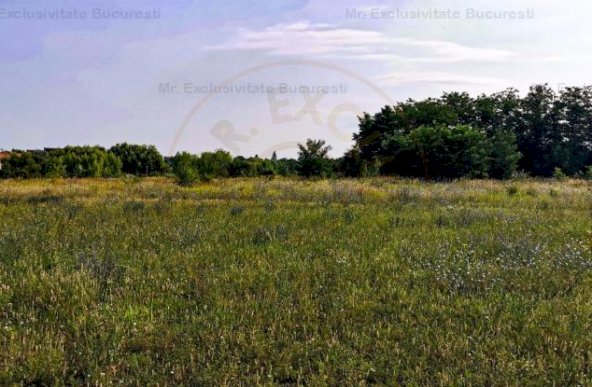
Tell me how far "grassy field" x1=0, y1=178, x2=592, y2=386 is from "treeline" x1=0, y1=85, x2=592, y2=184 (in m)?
27.0

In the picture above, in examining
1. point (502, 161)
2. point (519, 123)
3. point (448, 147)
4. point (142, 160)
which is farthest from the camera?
point (142, 160)

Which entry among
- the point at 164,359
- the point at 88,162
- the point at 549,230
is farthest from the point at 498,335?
the point at 88,162

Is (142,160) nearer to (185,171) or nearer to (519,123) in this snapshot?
(185,171)

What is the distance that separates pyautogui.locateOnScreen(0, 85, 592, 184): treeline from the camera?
38562 millimetres

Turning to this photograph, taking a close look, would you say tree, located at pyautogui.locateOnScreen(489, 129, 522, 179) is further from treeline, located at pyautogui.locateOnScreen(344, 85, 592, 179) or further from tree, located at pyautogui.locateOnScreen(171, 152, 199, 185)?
tree, located at pyautogui.locateOnScreen(171, 152, 199, 185)

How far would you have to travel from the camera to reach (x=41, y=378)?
129 inches

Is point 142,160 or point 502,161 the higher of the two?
point 142,160

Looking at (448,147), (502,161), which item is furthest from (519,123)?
(448,147)

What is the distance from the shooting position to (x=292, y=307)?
4508mm

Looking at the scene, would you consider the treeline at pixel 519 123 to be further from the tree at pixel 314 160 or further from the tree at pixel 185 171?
the tree at pixel 185 171

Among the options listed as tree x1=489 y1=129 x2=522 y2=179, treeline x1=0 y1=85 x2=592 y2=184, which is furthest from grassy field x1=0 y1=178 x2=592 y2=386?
tree x1=489 y1=129 x2=522 y2=179

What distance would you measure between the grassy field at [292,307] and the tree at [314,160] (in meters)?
27.9

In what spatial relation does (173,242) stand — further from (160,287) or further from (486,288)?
(486,288)

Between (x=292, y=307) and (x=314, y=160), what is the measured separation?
32065 mm
